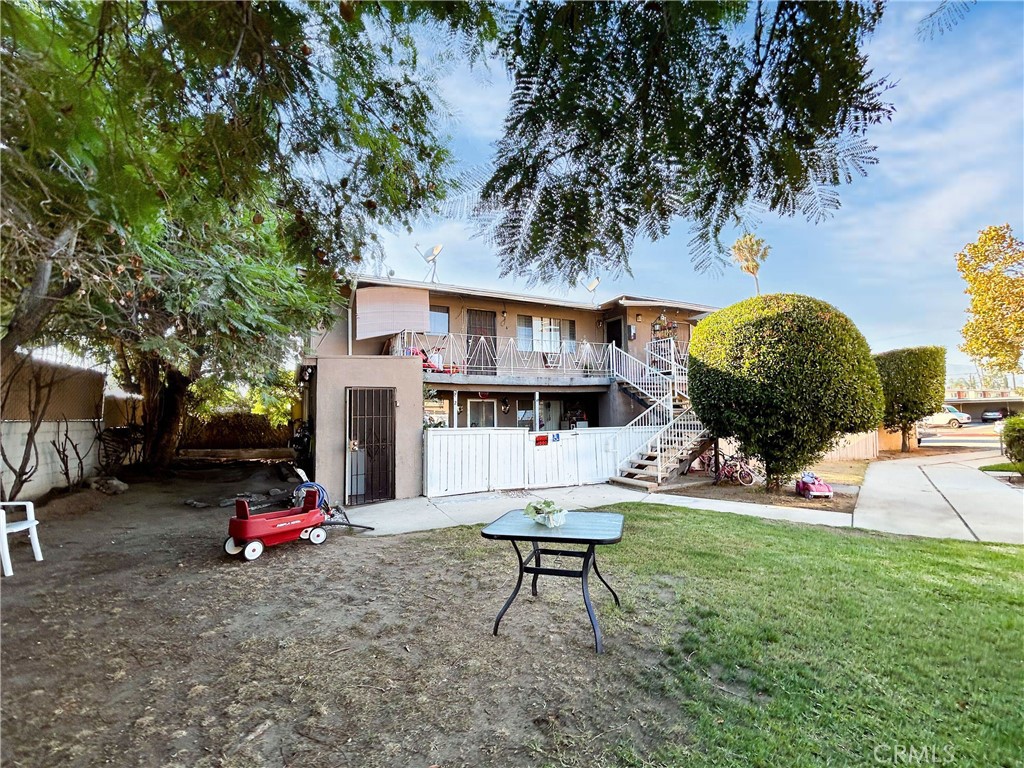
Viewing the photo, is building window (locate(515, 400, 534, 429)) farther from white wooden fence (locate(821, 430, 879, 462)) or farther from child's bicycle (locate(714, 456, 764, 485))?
white wooden fence (locate(821, 430, 879, 462))

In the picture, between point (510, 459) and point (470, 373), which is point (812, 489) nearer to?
point (510, 459)

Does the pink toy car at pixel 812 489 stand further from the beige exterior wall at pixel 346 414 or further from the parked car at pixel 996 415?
the parked car at pixel 996 415

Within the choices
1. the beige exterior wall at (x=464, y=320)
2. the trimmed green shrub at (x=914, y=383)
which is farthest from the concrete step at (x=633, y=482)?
the trimmed green shrub at (x=914, y=383)

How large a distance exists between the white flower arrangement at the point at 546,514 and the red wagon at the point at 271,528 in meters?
3.47

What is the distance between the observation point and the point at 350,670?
2.84 metres

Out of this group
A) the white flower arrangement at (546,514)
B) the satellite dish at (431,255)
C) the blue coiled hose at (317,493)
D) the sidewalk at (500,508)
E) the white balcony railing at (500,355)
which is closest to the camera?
the satellite dish at (431,255)

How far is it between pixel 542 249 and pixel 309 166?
165 cm

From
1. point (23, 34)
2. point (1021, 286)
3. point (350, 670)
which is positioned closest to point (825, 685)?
point (350, 670)

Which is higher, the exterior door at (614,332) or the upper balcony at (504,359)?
the exterior door at (614,332)

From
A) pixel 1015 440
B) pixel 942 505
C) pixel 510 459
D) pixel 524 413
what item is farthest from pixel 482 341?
pixel 1015 440

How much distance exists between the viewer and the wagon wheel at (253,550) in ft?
16.6

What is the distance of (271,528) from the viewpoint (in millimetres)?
5258

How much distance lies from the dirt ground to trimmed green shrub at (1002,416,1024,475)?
1063cm

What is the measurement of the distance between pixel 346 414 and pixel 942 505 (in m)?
10.5
